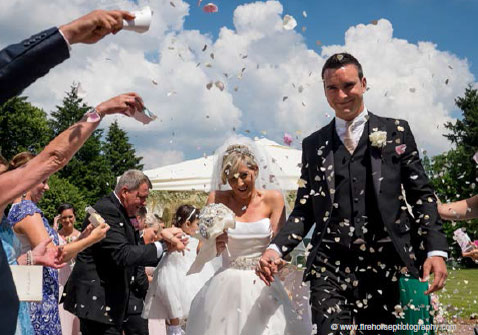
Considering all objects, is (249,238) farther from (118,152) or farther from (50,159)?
(118,152)

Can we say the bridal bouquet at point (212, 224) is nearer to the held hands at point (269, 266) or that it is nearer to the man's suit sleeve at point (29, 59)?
the held hands at point (269, 266)

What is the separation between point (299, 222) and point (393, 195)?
2.54 ft

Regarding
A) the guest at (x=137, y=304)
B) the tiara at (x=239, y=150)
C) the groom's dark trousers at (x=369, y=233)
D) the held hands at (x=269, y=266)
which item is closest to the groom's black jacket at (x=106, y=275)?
the guest at (x=137, y=304)

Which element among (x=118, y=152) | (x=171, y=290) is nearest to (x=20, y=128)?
(x=118, y=152)

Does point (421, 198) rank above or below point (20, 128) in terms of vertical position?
below

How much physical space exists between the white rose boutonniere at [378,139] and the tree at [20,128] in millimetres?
43469

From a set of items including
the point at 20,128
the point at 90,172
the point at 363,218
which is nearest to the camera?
the point at 363,218

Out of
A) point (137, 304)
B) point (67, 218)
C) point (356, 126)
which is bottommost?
point (137, 304)

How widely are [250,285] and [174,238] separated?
3.16 ft

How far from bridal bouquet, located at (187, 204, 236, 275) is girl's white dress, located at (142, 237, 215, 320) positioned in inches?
102

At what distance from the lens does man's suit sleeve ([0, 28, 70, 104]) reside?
6.89 feet

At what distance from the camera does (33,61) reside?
7.09 ft

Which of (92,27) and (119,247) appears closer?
(92,27)

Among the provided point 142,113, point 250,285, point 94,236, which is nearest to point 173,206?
point 250,285
